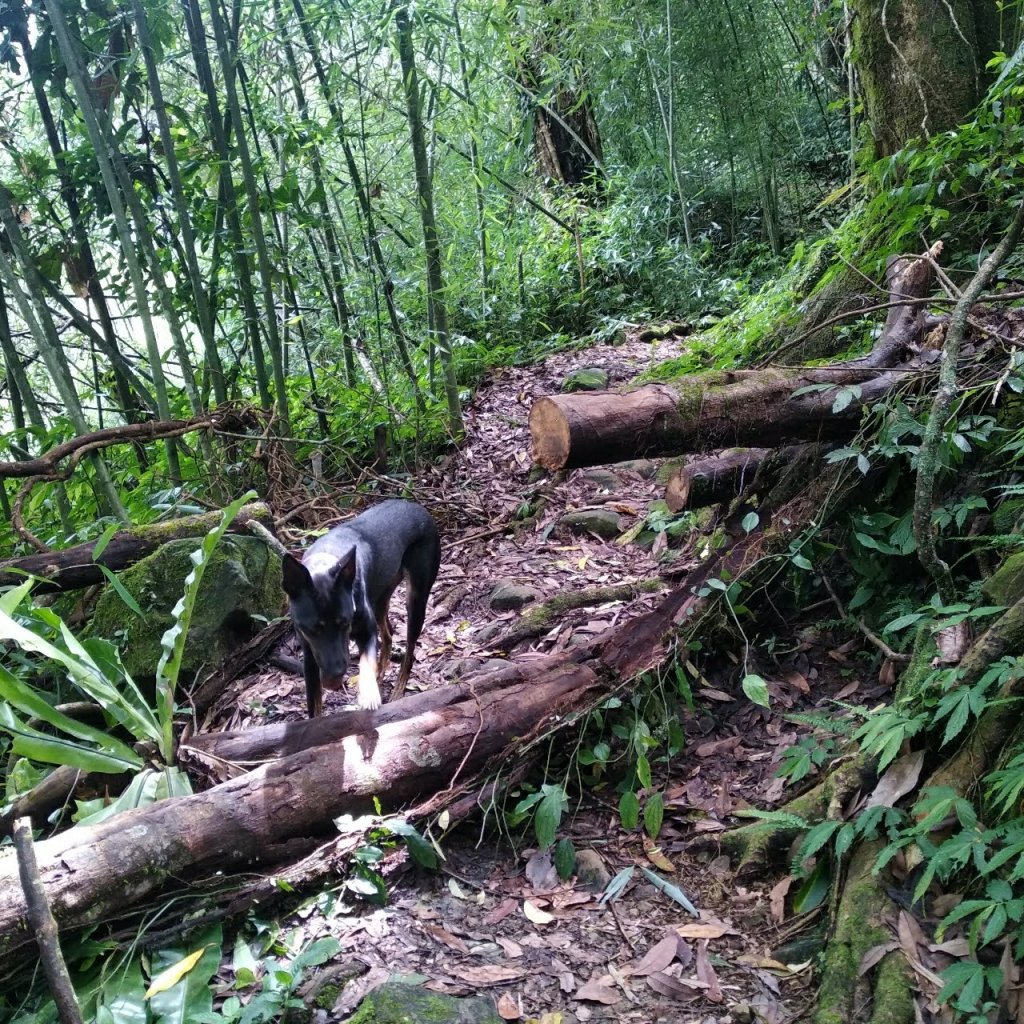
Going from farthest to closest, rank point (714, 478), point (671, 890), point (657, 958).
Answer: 1. point (714, 478)
2. point (671, 890)
3. point (657, 958)

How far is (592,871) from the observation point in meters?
2.86

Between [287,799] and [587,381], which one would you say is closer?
[287,799]

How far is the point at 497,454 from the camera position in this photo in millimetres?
6586

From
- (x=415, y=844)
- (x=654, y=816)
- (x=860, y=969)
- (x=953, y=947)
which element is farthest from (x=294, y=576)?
(x=953, y=947)

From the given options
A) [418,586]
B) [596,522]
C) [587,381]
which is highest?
[587,381]

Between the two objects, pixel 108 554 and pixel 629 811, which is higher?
pixel 108 554

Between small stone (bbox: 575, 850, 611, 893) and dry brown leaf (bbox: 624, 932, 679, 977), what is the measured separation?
334 mm

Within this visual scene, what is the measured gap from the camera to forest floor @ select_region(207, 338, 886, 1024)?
2.35 m

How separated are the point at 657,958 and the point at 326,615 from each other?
1.90 m

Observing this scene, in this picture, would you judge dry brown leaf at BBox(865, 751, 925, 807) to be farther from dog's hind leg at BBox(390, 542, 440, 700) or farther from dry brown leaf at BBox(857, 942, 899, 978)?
dog's hind leg at BBox(390, 542, 440, 700)

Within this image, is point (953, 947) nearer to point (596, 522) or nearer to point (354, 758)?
point (354, 758)

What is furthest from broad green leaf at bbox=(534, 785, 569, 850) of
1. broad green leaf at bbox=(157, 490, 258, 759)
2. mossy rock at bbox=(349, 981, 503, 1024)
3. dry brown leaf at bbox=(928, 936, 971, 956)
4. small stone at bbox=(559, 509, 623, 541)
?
small stone at bbox=(559, 509, 623, 541)

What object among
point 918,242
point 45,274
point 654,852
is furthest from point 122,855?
point 918,242

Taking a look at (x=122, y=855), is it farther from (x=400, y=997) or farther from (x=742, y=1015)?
(x=742, y=1015)
